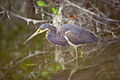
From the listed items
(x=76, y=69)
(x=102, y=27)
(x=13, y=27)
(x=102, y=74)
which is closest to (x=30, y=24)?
(x=13, y=27)

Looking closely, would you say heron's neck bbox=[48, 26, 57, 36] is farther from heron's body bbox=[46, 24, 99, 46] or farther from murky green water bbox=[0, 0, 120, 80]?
murky green water bbox=[0, 0, 120, 80]

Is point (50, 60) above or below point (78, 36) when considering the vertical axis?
below

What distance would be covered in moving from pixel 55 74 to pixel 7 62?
39.9 inches

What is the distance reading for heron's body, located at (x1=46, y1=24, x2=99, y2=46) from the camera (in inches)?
203

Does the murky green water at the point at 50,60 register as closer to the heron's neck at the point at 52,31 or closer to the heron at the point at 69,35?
the heron at the point at 69,35

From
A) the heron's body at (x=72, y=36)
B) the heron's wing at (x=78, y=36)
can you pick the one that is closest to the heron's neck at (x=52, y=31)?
the heron's body at (x=72, y=36)

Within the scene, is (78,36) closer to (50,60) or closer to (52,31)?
(52,31)

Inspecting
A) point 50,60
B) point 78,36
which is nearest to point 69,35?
point 78,36

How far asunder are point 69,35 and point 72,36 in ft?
0.21

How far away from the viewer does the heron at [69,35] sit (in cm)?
516

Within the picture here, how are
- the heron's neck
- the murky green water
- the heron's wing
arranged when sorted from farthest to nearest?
the heron's neck → the heron's wing → the murky green water

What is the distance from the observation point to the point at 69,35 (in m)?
5.16

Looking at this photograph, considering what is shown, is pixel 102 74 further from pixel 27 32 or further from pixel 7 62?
pixel 27 32

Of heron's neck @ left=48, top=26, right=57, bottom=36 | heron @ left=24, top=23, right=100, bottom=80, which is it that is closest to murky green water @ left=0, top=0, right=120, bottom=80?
heron @ left=24, top=23, right=100, bottom=80
